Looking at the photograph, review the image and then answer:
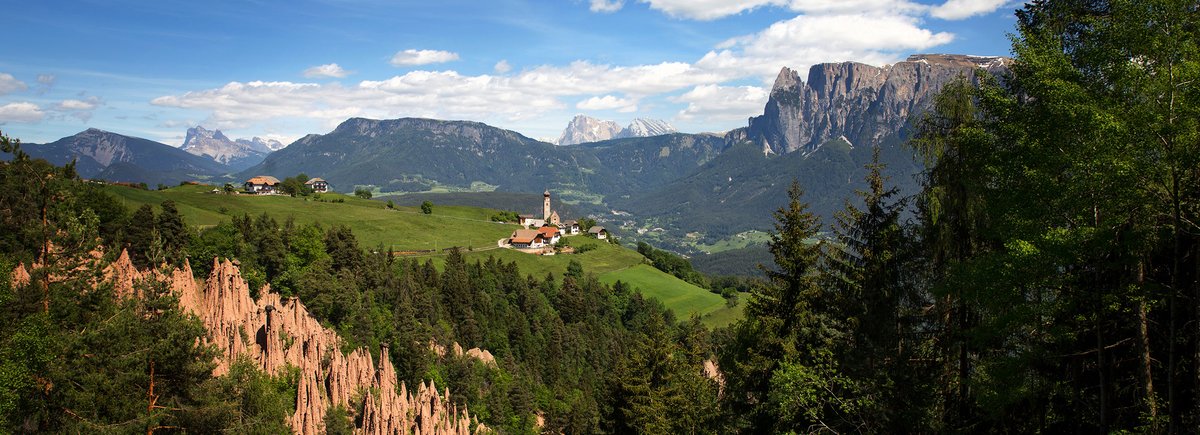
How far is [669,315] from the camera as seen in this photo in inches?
4481

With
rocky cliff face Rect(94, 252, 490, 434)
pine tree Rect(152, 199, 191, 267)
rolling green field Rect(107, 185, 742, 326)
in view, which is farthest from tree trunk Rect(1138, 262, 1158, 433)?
rolling green field Rect(107, 185, 742, 326)

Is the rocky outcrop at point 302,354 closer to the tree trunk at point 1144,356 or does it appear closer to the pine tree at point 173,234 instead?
the pine tree at point 173,234

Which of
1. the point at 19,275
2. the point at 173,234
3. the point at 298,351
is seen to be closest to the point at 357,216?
the point at 173,234

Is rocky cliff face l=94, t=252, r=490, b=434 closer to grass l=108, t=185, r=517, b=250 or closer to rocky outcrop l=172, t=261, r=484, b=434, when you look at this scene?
rocky outcrop l=172, t=261, r=484, b=434

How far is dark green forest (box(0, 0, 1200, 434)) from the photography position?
13.6 metres

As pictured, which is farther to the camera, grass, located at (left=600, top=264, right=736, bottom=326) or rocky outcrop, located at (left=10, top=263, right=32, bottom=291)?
grass, located at (left=600, top=264, right=736, bottom=326)

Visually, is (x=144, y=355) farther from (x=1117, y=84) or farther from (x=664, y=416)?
(x=1117, y=84)

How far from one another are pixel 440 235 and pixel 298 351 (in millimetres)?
91174

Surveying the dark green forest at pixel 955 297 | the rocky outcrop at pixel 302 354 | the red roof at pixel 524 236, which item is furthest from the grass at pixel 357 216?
the dark green forest at pixel 955 297

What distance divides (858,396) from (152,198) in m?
111

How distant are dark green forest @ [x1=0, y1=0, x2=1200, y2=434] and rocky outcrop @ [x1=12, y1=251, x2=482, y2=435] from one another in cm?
278

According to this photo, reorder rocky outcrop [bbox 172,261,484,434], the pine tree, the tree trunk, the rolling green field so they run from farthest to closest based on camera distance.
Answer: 1. the rolling green field
2. the pine tree
3. rocky outcrop [bbox 172,261,484,434]
4. the tree trunk

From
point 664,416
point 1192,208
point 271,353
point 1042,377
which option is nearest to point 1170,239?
point 1192,208

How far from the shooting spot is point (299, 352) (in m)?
39.8
